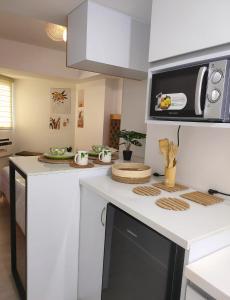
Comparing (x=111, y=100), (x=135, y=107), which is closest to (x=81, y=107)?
(x=111, y=100)

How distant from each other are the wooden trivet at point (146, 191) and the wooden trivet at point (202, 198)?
15 cm

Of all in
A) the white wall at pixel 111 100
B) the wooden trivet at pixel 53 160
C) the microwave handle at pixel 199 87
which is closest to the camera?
the microwave handle at pixel 199 87

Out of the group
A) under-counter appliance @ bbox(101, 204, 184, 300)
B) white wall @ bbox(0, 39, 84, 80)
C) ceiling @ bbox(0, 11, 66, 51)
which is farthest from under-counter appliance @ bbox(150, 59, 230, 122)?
white wall @ bbox(0, 39, 84, 80)

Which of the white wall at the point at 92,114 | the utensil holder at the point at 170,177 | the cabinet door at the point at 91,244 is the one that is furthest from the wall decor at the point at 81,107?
the utensil holder at the point at 170,177

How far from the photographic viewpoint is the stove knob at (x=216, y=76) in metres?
0.95

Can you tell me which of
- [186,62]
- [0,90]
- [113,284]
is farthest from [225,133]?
[0,90]

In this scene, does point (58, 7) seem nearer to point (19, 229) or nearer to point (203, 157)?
point (203, 157)

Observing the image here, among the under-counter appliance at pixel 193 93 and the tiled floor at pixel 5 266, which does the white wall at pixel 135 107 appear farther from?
the tiled floor at pixel 5 266

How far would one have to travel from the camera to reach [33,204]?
1350 millimetres

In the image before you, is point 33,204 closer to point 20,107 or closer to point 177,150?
point 177,150

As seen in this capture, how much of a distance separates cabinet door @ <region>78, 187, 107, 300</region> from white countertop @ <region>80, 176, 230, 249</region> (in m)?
0.12

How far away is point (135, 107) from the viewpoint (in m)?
2.26

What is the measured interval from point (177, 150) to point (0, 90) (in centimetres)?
339

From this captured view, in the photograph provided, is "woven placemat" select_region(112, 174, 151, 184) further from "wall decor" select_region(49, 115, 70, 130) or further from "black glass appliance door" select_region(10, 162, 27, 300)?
"wall decor" select_region(49, 115, 70, 130)
